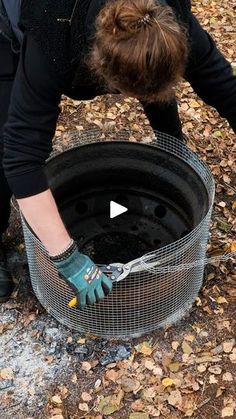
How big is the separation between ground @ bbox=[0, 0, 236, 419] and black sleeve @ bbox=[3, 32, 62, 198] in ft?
2.79

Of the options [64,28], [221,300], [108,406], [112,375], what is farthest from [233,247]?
[64,28]

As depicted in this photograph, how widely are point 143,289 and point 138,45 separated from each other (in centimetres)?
96

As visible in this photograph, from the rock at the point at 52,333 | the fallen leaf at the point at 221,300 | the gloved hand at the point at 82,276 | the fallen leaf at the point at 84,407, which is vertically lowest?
the fallen leaf at the point at 84,407

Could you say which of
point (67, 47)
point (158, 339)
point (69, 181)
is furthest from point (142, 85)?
point (158, 339)

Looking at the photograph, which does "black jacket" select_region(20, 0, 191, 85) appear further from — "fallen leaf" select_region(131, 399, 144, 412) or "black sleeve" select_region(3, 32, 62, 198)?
"fallen leaf" select_region(131, 399, 144, 412)

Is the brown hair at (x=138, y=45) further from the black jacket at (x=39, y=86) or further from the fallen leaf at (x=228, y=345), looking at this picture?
the fallen leaf at (x=228, y=345)

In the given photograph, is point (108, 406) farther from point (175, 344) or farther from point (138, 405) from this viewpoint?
point (175, 344)

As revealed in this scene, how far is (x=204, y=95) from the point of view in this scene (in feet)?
7.20

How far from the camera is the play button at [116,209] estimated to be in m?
2.81

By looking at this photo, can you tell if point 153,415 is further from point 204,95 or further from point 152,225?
point 204,95

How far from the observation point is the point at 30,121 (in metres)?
1.78

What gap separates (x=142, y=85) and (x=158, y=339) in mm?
1197

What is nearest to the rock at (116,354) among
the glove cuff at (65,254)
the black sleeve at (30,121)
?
the glove cuff at (65,254)

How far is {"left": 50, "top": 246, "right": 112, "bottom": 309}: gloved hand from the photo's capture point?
1899 millimetres
